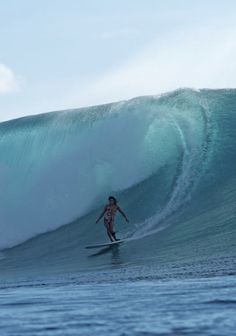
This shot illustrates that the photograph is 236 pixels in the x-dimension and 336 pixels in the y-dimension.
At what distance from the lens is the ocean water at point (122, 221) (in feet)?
23.2

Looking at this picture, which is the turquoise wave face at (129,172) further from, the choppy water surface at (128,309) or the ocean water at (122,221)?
the choppy water surface at (128,309)

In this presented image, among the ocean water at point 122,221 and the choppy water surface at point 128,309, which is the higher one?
the ocean water at point 122,221

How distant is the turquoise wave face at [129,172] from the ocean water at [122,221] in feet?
0.13

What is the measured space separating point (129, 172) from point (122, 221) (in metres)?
2.80

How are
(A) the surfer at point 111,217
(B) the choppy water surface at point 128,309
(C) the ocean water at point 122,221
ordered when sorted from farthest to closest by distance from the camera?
(A) the surfer at point 111,217 < (C) the ocean water at point 122,221 < (B) the choppy water surface at point 128,309

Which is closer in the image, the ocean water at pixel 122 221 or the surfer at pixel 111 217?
the ocean water at pixel 122 221

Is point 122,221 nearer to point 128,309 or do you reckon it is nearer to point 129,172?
point 129,172

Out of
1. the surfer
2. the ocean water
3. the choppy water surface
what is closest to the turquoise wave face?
the ocean water

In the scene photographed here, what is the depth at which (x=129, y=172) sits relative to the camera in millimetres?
20078

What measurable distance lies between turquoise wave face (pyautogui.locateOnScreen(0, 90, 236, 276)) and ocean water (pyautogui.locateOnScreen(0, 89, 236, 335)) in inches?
1.5

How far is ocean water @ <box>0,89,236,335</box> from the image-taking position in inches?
279

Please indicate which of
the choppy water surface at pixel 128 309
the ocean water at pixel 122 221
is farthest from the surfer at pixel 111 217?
the choppy water surface at pixel 128 309

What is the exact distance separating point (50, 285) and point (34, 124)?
1497 cm

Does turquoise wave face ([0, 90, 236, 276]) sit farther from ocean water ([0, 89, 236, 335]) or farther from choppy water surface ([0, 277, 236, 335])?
choppy water surface ([0, 277, 236, 335])
